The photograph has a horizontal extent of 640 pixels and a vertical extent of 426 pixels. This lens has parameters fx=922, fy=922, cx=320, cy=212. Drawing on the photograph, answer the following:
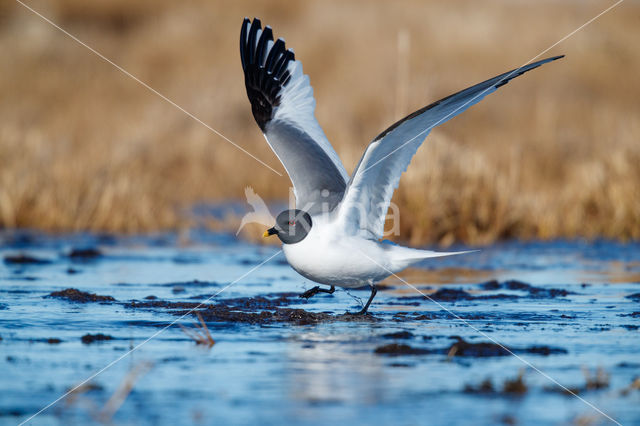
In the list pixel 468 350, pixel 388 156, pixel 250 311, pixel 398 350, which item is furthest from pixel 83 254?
pixel 468 350

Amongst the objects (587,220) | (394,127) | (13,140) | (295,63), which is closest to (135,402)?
(394,127)

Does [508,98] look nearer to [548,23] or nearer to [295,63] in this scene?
[548,23]

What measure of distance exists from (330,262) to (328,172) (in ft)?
3.82

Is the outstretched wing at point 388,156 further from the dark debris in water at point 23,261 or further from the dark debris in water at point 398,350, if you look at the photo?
the dark debris in water at point 23,261

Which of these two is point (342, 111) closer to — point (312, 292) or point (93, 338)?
point (312, 292)

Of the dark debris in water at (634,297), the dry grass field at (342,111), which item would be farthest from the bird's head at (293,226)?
the dry grass field at (342,111)

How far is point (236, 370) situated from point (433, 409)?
4.01ft

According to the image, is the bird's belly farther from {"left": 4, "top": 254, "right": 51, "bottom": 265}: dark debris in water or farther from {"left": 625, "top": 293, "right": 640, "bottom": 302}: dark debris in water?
{"left": 4, "top": 254, "right": 51, "bottom": 265}: dark debris in water

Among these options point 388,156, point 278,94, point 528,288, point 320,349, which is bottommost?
point 320,349

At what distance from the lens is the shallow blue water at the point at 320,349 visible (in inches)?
167

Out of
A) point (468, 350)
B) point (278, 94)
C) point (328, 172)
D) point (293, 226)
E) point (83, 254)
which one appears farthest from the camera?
point (83, 254)

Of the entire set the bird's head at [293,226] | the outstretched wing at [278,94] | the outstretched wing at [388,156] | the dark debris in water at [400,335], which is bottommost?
the dark debris in water at [400,335]

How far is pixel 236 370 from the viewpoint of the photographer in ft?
16.3

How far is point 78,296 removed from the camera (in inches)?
283
